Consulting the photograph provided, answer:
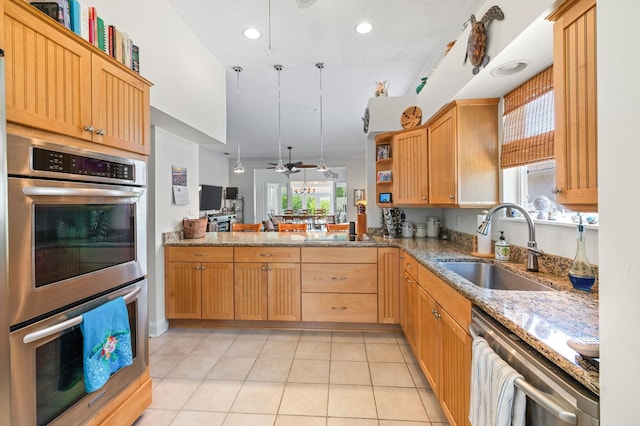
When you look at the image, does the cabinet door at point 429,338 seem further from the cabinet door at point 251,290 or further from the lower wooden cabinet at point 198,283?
the lower wooden cabinet at point 198,283

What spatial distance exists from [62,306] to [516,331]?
172cm

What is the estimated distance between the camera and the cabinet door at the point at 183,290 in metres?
3.04

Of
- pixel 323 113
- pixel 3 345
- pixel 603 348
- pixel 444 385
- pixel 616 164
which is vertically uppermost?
pixel 323 113

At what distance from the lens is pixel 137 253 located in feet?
5.68

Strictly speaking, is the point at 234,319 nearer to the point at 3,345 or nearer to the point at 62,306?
the point at 62,306

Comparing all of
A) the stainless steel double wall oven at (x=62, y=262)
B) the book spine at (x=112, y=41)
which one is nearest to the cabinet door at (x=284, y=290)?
the stainless steel double wall oven at (x=62, y=262)

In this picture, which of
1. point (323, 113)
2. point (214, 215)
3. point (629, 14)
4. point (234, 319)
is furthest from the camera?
point (214, 215)

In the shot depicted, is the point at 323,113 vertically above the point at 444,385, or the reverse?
the point at 323,113

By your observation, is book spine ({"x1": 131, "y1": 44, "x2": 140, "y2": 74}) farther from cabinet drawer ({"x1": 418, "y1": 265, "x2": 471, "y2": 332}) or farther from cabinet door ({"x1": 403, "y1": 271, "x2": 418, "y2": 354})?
cabinet door ({"x1": 403, "y1": 271, "x2": 418, "y2": 354})

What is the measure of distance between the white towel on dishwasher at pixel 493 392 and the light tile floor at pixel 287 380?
Answer: 0.83m

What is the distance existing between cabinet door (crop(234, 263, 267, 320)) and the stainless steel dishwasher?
2243 mm

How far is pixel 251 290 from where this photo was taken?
9.84ft

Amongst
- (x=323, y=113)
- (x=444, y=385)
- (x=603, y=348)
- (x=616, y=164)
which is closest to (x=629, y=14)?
(x=616, y=164)

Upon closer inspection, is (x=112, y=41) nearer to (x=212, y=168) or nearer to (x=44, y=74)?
(x=44, y=74)
